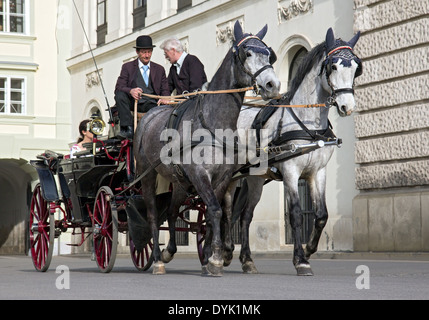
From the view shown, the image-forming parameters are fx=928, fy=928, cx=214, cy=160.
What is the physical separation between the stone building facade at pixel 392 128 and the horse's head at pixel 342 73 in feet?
19.2

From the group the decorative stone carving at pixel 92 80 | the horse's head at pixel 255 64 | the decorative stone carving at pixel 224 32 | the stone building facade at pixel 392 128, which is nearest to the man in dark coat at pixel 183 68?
the horse's head at pixel 255 64

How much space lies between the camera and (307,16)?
19.0 meters

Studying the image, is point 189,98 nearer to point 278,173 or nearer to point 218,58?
point 278,173

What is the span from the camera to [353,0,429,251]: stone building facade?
1538cm

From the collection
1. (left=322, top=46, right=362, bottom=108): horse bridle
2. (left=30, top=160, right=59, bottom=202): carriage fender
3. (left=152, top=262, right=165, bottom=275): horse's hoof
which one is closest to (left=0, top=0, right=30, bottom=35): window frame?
(left=30, top=160, right=59, bottom=202): carriage fender

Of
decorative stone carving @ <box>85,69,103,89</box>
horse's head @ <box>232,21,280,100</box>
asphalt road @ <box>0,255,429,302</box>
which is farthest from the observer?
decorative stone carving @ <box>85,69,103,89</box>

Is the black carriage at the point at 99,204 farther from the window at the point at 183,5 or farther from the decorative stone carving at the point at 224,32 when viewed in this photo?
the window at the point at 183,5

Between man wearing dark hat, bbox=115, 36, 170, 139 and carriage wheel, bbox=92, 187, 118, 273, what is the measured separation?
81 cm

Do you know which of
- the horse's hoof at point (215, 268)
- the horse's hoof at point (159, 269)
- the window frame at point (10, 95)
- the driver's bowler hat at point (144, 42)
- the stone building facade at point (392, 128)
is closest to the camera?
the horse's hoof at point (215, 268)

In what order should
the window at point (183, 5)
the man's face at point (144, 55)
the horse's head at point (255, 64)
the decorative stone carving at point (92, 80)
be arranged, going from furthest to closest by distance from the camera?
the decorative stone carving at point (92, 80), the window at point (183, 5), the man's face at point (144, 55), the horse's head at point (255, 64)

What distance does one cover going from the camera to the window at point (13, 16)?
98.8 feet

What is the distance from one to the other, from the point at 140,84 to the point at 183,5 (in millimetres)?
13458

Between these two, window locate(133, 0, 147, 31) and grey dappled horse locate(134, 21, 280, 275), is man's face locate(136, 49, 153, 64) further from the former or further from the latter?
window locate(133, 0, 147, 31)

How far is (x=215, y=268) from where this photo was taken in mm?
9383
